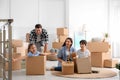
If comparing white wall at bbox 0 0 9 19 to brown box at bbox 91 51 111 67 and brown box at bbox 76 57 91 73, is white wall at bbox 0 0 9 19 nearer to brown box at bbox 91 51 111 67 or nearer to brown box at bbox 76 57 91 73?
brown box at bbox 91 51 111 67

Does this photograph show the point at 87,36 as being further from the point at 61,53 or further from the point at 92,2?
the point at 61,53

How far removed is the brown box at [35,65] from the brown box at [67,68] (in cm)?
36

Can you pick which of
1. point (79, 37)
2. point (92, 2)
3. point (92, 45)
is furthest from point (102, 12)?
point (92, 45)

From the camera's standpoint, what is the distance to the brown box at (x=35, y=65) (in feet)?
14.5

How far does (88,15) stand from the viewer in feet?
27.3

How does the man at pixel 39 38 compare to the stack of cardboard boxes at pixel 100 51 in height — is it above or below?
above

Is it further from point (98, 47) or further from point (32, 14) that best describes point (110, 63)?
point (32, 14)

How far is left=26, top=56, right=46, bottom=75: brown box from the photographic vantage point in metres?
4.42

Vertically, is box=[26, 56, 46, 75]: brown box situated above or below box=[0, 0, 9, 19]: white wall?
below

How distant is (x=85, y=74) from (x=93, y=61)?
59.5 inches

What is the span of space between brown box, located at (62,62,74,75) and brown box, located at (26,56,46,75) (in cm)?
36

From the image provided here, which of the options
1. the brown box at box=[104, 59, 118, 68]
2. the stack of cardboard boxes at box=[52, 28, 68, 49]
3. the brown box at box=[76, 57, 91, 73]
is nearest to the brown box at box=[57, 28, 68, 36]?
the stack of cardboard boxes at box=[52, 28, 68, 49]

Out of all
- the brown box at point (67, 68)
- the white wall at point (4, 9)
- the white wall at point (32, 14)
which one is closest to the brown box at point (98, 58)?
the brown box at point (67, 68)

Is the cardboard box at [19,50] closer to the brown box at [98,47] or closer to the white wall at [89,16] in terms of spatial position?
the brown box at [98,47]
